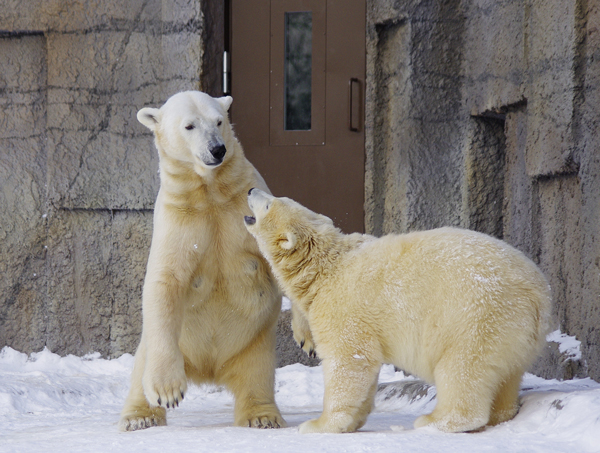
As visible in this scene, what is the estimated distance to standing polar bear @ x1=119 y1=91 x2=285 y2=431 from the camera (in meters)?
3.00

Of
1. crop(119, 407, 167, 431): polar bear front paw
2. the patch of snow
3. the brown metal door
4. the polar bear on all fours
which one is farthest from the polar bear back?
the brown metal door

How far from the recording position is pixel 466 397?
2.32 metres

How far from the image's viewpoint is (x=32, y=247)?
17.4 ft

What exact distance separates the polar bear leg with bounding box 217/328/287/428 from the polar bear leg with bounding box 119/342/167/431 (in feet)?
1.07

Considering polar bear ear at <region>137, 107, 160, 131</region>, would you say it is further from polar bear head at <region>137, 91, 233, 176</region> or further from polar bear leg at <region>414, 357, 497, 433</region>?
polar bear leg at <region>414, 357, 497, 433</region>

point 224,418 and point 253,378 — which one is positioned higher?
point 253,378

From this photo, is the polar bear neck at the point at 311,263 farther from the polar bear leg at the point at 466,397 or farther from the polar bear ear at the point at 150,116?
the polar bear ear at the point at 150,116

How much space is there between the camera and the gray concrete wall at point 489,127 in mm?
3789

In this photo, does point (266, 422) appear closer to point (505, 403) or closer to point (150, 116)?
point (505, 403)

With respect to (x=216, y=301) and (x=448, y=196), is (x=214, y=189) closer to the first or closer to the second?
(x=216, y=301)

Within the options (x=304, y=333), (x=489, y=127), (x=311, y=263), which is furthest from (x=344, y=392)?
(x=489, y=127)

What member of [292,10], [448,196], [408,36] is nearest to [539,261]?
[448,196]

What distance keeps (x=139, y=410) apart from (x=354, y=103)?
10.7 feet

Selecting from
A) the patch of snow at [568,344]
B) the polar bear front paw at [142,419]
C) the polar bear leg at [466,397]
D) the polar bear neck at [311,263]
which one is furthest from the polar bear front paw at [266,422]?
the patch of snow at [568,344]
